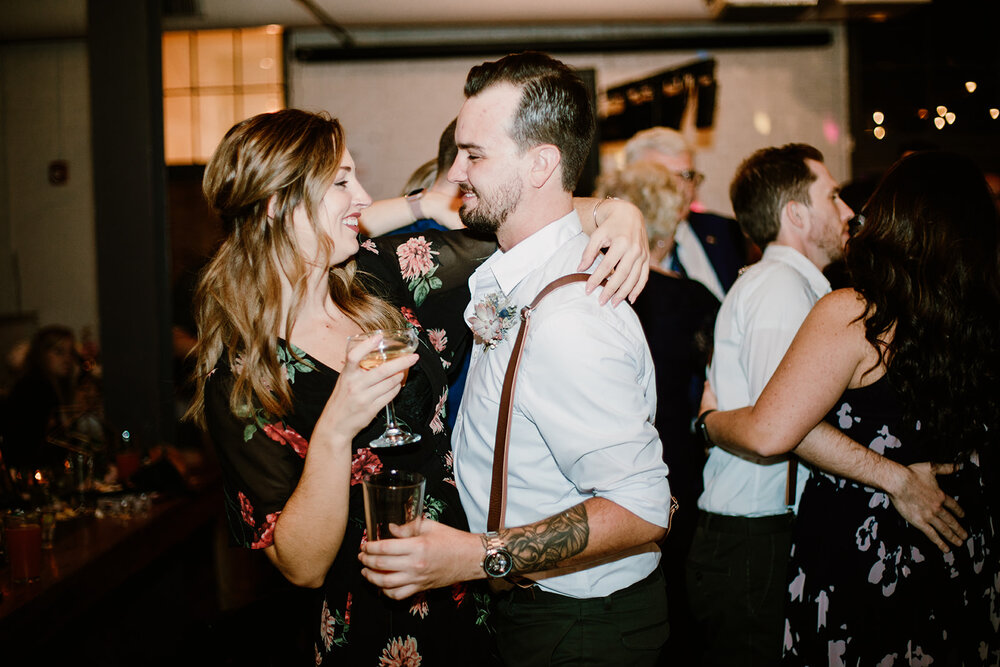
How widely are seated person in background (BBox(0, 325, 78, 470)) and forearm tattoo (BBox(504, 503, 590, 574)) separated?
3067 millimetres

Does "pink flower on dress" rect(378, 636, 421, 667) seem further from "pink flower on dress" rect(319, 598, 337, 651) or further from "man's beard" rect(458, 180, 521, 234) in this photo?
"man's beard" rect(458, 180, 521, 234)

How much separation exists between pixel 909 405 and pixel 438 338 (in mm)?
1219

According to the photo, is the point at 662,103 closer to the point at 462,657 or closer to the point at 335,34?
the point at 335,34

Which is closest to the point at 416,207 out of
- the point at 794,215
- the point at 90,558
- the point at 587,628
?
the point at 794,215

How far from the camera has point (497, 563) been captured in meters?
1.32

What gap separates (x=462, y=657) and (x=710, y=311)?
1.82 m

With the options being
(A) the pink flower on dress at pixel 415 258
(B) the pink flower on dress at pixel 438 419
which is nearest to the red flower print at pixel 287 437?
(B) the pink flower on dress at pixel 438 419

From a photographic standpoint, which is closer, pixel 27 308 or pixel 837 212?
pixel 837 212

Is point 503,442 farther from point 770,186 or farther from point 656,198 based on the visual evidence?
point 656,198

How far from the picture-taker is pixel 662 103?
20.1 feet

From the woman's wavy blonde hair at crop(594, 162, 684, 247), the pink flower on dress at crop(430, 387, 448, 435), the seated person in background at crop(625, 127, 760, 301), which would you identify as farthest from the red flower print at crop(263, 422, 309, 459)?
the seated person in background at crop(625, 127, 760, 301)

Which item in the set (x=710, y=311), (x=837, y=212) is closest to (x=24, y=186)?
(x=710, y=311)

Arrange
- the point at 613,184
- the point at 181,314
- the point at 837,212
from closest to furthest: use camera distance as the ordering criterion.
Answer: the point at 837,212 < the point at 613,184 < the point at 181,314

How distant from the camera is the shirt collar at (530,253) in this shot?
63.2 inches
